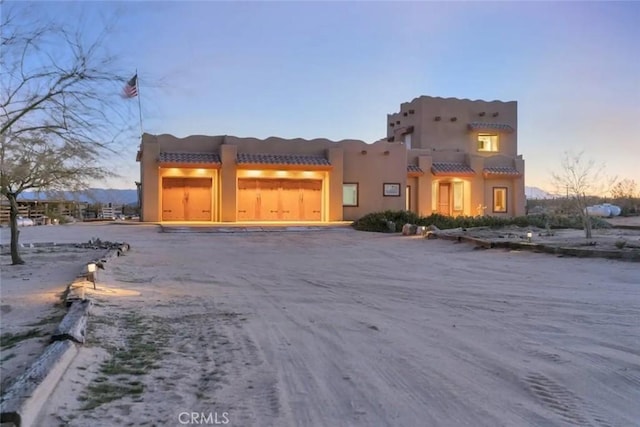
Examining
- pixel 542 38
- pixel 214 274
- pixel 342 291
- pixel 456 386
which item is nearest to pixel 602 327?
pixel 456 386

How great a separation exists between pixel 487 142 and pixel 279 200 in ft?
56.8

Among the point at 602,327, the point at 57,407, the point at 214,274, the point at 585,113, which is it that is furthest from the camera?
the point at 585,113

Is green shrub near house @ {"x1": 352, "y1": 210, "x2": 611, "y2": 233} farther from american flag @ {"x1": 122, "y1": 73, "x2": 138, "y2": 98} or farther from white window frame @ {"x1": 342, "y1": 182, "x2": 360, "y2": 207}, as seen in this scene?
american flag @ {"x1": 122, "y1": 73, "x2": 138, "y2": 98}

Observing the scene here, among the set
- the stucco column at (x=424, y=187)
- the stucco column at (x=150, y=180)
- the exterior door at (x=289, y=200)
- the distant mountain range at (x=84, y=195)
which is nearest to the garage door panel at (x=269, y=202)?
the exterior door at (x=289, y=200)

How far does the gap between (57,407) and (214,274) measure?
22.3ft

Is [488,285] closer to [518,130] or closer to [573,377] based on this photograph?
[573,377]

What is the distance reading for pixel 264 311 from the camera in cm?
664

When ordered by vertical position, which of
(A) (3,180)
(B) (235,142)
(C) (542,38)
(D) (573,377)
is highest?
(C) (542,38)

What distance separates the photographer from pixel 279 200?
2816cm

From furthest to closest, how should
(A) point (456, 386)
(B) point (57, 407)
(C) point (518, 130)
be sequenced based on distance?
(C) point (518, 130) → (A) point (456, 386) → (B) point (57, 407)

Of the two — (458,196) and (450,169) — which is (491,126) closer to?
(458,196)

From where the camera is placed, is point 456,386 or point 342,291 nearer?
point 456,386

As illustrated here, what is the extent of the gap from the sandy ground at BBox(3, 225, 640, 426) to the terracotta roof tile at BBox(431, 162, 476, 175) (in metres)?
20.3

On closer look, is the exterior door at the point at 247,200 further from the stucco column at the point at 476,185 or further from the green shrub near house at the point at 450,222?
the stucco column at the point at 476,185
